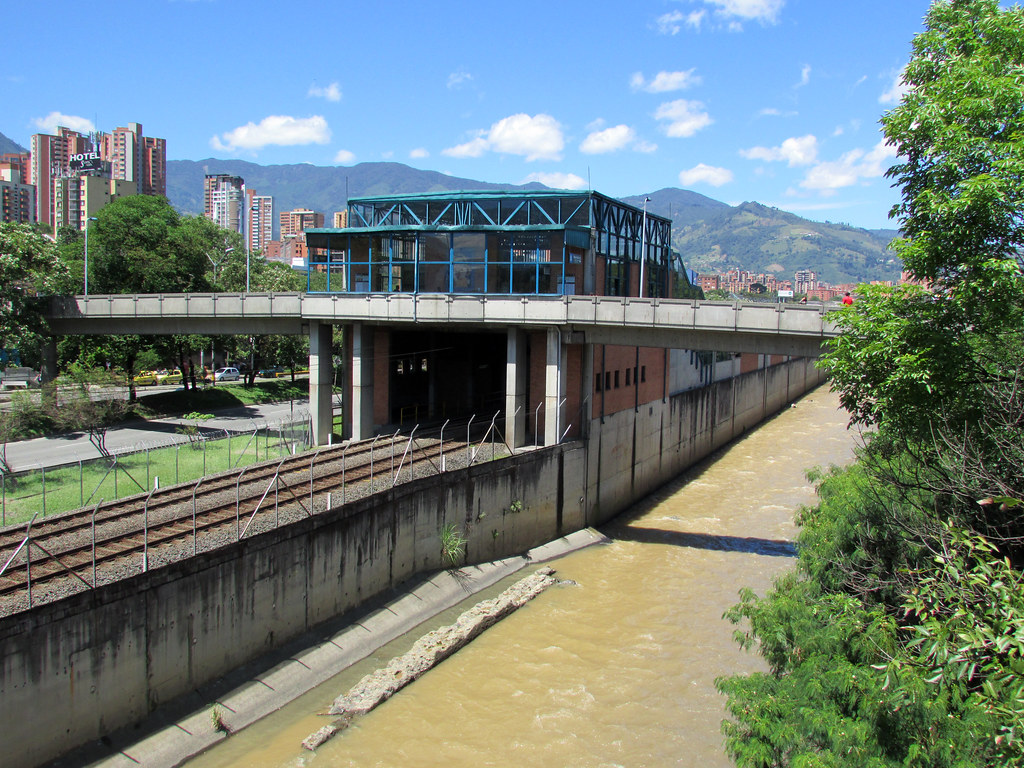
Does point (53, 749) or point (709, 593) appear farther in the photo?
point (709, 593)

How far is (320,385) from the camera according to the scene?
37.6 metres

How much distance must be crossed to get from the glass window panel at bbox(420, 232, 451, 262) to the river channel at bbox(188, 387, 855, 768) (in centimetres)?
1627

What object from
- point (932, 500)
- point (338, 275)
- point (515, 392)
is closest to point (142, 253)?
point (338, 275)

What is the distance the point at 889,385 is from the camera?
1509 cm

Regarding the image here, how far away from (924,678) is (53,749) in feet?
54.3

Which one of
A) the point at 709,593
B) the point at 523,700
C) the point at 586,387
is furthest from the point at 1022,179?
the point at 586,387

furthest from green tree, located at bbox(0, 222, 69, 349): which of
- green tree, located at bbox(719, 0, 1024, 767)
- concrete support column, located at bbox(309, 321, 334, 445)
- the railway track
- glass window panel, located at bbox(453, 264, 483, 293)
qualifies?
green tree, located at bbox(719, 0, 1024, 767)

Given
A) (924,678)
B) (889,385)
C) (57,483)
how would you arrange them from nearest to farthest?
(924,678), (889,385), (57,483)

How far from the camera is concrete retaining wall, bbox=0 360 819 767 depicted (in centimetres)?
1568

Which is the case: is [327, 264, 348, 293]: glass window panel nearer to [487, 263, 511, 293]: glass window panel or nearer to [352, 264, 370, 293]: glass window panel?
[352, 264, 370, 293]: glass window panel

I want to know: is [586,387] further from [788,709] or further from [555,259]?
[788,709]

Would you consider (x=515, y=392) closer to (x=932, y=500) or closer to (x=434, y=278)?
(x=434, y=278)

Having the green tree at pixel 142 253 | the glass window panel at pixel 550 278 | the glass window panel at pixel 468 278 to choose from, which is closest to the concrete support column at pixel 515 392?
the glass window panel at pixel 550 278

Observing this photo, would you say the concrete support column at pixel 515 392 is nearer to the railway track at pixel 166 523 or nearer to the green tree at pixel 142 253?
the railway track at pixel 166 523
